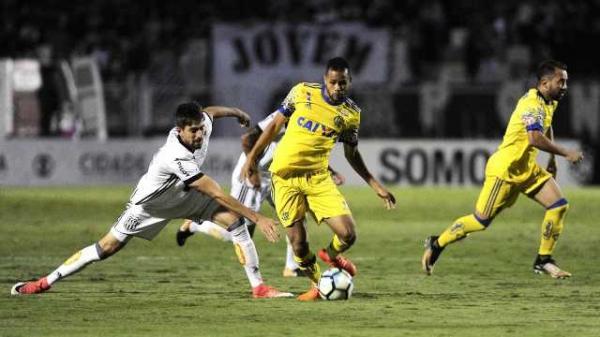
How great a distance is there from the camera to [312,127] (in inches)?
440

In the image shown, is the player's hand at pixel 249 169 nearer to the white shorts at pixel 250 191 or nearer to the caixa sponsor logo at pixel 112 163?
the white shorts at pixel 250 191

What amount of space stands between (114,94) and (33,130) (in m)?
1.99

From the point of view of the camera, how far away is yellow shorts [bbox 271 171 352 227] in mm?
11078

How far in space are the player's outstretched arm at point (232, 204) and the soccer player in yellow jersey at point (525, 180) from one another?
3.33 meters

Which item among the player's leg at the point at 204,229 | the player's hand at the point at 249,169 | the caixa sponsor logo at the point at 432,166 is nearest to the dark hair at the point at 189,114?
the player's hand at the point at 249,169

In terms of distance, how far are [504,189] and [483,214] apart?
325 mm

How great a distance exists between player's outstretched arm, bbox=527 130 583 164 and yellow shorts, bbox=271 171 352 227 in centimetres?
218

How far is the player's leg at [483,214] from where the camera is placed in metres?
12.9

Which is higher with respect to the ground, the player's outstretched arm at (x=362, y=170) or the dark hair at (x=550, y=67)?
the dark hair at (x=550, y=67)

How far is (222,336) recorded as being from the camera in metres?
8.88

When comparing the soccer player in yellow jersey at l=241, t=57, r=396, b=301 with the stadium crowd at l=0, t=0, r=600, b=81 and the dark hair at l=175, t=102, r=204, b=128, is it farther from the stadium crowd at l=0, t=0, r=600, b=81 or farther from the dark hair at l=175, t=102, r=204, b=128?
the stadium crowd at l=0, t=0, r=600, b=81

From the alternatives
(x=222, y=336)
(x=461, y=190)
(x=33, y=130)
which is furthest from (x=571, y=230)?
(x=33, y=130)

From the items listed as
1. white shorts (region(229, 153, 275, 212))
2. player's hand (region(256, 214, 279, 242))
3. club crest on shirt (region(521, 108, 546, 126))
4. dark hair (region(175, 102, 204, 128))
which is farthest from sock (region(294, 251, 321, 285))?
white shorts (region(229, 153, 275, 212))

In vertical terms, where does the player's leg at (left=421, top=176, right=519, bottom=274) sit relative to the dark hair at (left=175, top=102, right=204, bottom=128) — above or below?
below
